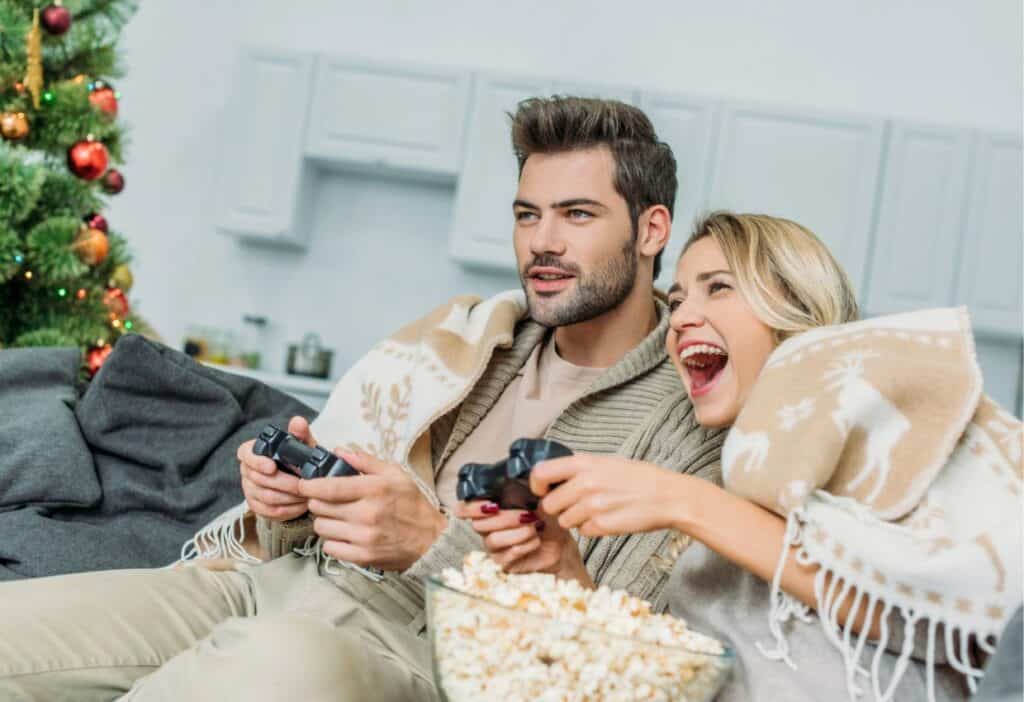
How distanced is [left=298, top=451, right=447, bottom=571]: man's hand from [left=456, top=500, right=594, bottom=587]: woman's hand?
0.53 feet

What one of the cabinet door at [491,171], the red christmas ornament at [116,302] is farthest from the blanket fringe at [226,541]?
the cabinet door at [491,171]

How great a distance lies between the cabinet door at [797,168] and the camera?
13.8 feet

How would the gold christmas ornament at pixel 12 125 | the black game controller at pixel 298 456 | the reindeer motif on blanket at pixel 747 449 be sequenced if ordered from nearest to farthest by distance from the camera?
the reindeer motif on blanket at pixel 747 449 < the black game controller at pixel 298 456 < the gold christmas ornament at pixel 12 125

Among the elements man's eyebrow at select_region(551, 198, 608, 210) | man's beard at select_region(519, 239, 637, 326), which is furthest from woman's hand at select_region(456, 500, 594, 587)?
man's eyebrow at select_region(551, 198, 608, 210)

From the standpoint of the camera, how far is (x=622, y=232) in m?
1.97

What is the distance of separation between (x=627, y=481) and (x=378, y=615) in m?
0.59

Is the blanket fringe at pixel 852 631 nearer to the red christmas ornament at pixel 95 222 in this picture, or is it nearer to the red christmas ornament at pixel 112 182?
the red christmas ornament at pixel 95 222

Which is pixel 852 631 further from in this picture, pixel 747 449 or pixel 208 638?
pixel 208 638

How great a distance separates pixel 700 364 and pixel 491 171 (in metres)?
2.88

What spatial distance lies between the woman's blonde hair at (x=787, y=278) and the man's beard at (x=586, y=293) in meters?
0.45

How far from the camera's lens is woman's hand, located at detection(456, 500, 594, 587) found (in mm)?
1177

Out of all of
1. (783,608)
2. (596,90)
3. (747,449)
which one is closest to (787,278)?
(747,449)

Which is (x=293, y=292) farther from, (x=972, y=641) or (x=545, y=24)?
(x=972, y=641)

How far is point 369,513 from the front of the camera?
1359 mm
